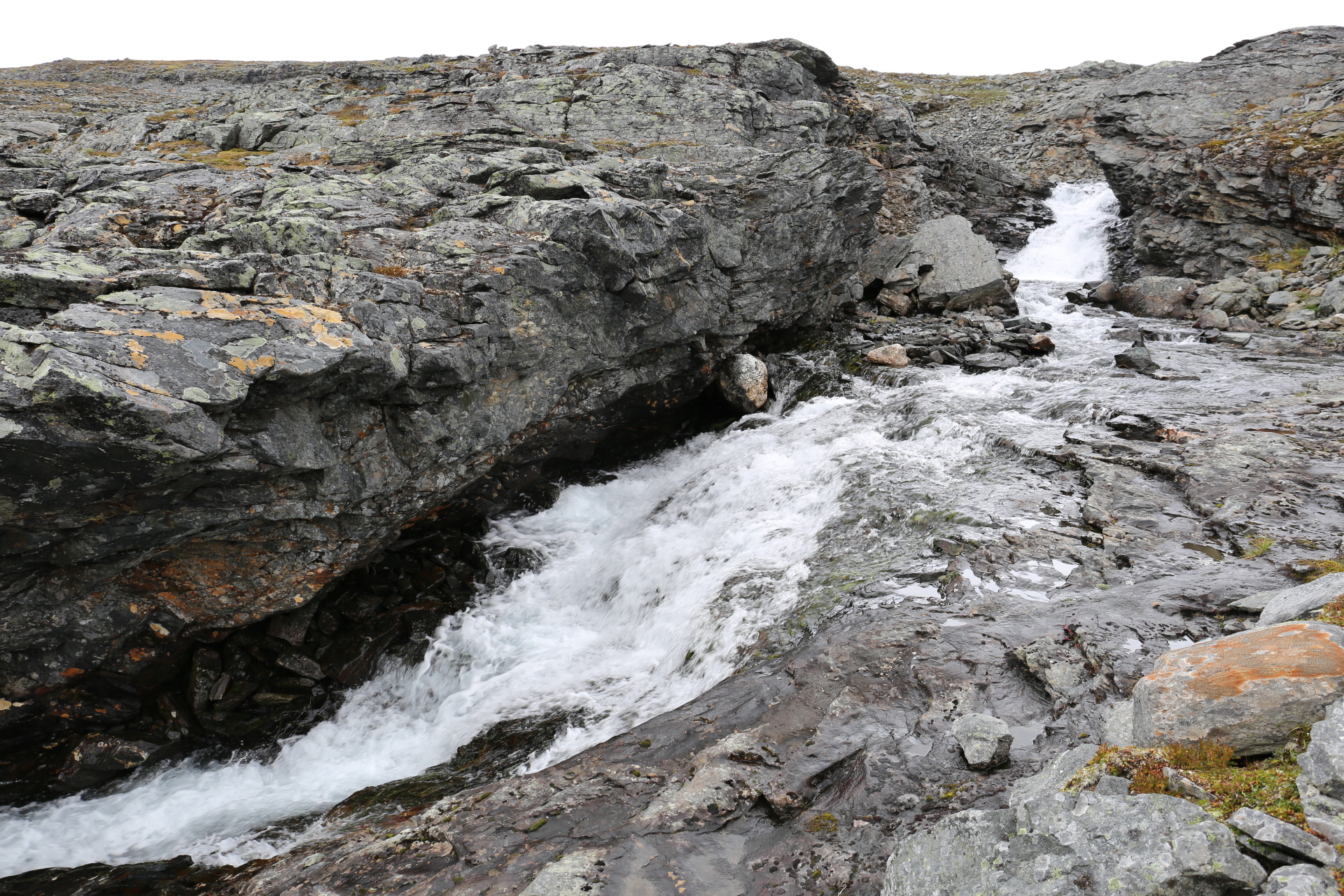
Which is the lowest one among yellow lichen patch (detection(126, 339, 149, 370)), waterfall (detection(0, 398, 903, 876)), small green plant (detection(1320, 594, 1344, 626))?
waterfall (detection(0, 398, 903, 876))

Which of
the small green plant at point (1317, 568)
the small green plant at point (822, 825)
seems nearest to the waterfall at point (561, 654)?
the small green plant at point (822, 825)

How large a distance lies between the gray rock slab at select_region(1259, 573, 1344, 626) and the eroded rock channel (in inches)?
5.1

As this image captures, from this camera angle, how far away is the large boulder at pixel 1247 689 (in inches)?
187

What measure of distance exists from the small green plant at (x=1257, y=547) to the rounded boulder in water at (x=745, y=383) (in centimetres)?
1360

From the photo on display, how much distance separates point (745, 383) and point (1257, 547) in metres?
14.0

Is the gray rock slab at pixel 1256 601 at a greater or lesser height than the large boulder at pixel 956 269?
lesser

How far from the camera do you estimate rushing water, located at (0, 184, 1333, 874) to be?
11016 millimetres

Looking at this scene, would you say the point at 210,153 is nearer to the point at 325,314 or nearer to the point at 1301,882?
the point at 325,314

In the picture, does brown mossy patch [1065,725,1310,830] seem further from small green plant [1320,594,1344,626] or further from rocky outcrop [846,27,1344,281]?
rocky outcrop [846,27,1344,281]

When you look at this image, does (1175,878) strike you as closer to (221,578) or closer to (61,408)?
(61,408)

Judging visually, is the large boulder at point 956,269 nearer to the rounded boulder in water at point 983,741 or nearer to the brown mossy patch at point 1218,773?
the rounded boulder in water at point 983,741

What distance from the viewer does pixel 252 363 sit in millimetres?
10562

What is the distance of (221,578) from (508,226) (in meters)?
10.2

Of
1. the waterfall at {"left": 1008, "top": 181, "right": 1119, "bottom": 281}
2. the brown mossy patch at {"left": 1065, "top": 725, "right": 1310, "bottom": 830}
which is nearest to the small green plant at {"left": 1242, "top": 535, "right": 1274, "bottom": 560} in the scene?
the brown mossy patch at {"left": 1065, "top": 725, "right": 1310, "bottom": 830}
